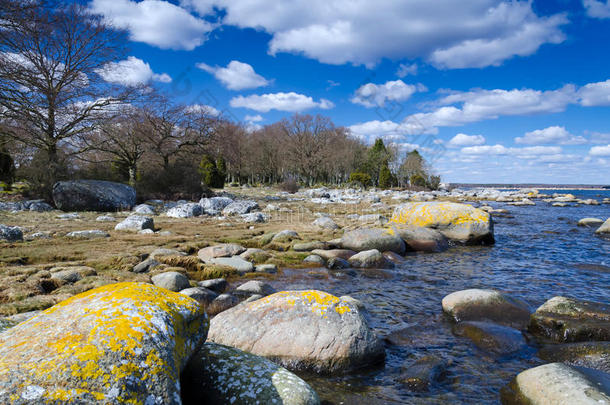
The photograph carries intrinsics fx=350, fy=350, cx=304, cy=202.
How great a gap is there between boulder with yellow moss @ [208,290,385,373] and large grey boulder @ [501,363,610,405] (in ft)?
4.70

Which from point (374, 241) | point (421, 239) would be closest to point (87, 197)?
point (374, 241)

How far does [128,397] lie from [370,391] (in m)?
2.53

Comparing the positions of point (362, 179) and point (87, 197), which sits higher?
point (362, 179)

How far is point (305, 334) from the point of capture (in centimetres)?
421

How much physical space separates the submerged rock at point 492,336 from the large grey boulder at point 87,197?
17123 millimetres

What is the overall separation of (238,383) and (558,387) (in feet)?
9.54

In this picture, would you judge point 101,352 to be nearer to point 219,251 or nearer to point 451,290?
point 451,290

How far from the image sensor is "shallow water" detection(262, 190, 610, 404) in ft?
12.3

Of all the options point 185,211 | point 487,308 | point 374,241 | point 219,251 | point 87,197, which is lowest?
point 487,308

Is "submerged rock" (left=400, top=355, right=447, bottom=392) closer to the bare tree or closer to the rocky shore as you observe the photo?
the rocky shore

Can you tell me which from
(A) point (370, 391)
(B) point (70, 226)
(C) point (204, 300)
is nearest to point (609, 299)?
(A) point (370, 391)

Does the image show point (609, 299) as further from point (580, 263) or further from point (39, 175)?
point (39, 175)

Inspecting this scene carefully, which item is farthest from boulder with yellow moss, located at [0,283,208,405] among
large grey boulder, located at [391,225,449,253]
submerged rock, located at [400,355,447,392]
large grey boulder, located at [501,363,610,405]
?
large grey boulder, located at [391,225,449,253]

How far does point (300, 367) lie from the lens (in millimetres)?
4039
